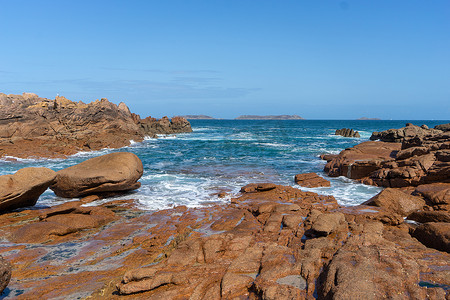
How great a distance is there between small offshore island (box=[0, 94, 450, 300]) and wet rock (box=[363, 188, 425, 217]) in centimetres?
4

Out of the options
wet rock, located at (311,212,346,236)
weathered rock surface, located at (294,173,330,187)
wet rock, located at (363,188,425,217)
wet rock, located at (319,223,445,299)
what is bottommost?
weathered rock surface, located at (294,173,330,187)

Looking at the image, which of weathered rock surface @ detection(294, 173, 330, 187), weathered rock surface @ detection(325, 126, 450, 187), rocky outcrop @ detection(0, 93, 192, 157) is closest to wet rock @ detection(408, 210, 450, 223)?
weathered rock surface @ detection(325, 126, 450, 187)

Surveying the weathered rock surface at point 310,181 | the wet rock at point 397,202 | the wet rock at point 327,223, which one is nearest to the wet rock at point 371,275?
the wet rock at point 327,223

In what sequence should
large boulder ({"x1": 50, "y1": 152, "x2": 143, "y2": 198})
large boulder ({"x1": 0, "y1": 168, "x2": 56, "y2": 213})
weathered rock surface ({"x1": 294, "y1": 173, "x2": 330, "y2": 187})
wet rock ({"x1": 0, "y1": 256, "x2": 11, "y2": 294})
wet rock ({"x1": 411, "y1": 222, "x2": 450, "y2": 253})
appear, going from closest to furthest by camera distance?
wet rock ({"x1": 0, "y1": 256, "x2": 11, "y2": 294}) < wet rock ({"x1": 411, "y1": 222, "x2": 450, "y2": 253}) < large boulder ({"x1": 0, "y1": 168, "x2": 56, "y2": 213}) < large boulder ({"x1": 50, "y1": 152, "x2": 143, "y2": 198}) < weathered rock surface ({"x1": 294, "y1": 173, "x2": 330, "y2": 187})

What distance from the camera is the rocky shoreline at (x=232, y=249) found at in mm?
5078

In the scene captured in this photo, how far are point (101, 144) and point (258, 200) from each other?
25.9m

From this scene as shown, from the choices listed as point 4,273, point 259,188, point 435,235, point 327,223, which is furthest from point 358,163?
point 4,273

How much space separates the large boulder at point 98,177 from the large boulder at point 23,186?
49.8 inches

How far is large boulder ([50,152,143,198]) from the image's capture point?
499 inches

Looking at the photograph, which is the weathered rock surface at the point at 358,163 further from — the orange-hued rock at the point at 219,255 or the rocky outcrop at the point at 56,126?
the rocky outcrop at the point at 56,126

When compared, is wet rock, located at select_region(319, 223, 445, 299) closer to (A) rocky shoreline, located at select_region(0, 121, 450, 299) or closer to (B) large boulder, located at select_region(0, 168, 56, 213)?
(A) rocky shoreline, located at select_region(0, 121, 450, 299)

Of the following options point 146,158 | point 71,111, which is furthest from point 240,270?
point 71,111

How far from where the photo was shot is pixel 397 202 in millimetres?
10328

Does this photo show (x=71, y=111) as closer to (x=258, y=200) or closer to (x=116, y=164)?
(x=116, y=164)
